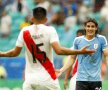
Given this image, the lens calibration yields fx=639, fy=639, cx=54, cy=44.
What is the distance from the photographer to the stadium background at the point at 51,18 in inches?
843

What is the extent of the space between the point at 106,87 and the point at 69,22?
22.2 ft

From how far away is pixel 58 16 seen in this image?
23.9 meters

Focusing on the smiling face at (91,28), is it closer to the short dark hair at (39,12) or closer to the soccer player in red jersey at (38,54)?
the soccer player in red jersey at (38,54)

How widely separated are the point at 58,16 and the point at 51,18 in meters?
0.32

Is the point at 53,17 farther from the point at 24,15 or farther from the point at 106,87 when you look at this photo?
the point at 106,87

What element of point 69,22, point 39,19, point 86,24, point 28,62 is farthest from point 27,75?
point 69,22

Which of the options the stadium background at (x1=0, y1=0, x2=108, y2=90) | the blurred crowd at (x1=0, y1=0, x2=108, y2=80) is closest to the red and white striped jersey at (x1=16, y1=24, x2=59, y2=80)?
the stadium background at (x1=0, y1=0, x2=108, y2=90)

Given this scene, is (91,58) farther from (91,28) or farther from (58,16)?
(58,16)

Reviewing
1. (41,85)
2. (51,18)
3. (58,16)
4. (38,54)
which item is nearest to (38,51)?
(38,54)

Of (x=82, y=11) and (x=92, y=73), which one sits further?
(x=82, y=11)

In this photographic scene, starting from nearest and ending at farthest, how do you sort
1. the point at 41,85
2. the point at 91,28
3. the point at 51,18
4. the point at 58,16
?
the point at 41,85 < the point at 91,28 < the point at 51,18 < the point at 58,16

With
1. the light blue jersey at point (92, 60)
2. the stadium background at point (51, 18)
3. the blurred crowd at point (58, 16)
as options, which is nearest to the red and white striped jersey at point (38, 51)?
Result: the light blue jersey at point (92, 60)

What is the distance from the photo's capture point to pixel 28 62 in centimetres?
1048

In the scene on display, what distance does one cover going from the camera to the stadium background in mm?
21406
